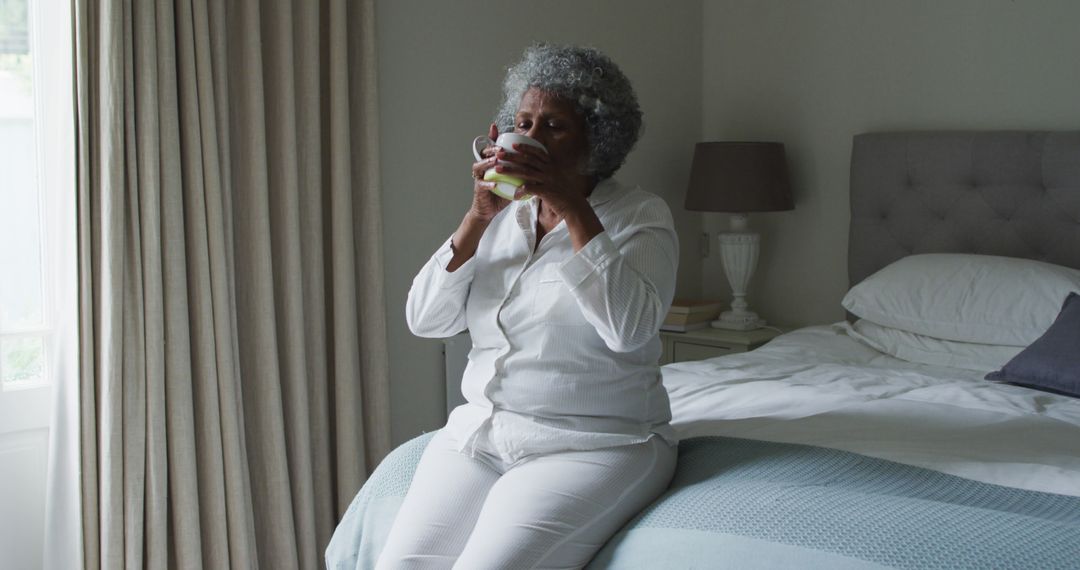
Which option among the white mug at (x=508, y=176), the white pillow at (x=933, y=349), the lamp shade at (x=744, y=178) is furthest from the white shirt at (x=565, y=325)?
the lamp shade at (x=744, y=178)

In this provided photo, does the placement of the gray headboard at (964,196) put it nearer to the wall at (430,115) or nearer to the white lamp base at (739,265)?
the white lamp base at (739,265)

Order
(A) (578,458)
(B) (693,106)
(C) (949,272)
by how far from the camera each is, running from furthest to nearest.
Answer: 1. (B) (693,106)
2. (C) (949,272)
3. (A) (578,458)

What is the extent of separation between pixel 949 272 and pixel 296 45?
1873 mm

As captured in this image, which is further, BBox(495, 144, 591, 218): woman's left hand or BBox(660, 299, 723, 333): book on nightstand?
BBox(660, 299, 723, 333): book on nightstand

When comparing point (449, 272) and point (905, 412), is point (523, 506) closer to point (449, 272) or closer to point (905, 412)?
point (449, 272)

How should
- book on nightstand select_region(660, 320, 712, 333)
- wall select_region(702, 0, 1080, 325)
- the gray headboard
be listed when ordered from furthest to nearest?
1. book on nightstand select_region(660, 320, 712, 333)
2. wall select_region(702, 0, 1080, 325)
3. the gray headboard

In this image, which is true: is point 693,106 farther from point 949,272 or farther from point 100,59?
point 100,59

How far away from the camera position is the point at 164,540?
2340mm

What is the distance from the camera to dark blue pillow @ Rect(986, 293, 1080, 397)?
7.31ft

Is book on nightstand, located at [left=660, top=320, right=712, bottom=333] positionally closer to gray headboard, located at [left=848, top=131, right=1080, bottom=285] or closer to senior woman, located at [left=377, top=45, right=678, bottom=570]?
gray headboard, located at [left=848, top=131, right=1080, bottom=285]

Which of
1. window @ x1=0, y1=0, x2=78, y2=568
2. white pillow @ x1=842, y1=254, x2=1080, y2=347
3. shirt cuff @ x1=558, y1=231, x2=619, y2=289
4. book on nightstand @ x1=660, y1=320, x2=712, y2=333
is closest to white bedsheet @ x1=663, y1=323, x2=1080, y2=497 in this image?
white pillow @ x1=842, y1=254, x2=1080, y2=347

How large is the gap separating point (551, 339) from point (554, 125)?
367mm

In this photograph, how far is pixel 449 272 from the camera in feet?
5.83

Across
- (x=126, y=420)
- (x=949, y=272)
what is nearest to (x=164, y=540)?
(x=126, y=420)
